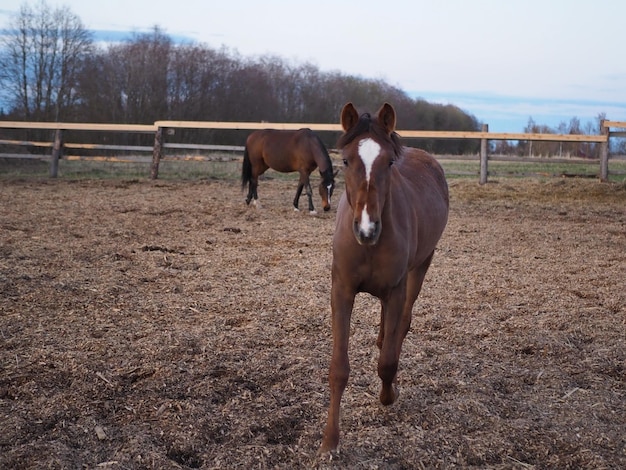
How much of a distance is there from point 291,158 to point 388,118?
891 centimetres

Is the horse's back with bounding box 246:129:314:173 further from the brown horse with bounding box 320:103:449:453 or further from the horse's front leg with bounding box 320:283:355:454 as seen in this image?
the horse's front leg with bounding box 320:283:355:454

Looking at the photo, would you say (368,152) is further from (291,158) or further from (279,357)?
(291,158)

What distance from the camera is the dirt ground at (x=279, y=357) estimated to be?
9.67 ft

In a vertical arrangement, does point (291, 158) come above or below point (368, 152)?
above

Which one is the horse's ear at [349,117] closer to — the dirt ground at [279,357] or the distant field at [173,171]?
the dirt ground at [279,357]

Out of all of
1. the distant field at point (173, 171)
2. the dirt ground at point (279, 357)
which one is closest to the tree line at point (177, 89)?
the distant field at point (173, 171)

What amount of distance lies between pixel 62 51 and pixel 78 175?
14.1m

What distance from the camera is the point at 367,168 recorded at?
2930mm

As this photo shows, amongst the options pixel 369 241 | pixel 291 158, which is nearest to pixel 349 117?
pixel 369 241

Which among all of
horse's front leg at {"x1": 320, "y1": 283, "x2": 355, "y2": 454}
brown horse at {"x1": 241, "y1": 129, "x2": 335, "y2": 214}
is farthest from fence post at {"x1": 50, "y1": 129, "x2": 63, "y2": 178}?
horse's front leg at {"x1": 320, "y1": 283, "x2": 355, "y2": 454}

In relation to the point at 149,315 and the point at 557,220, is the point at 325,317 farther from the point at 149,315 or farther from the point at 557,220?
the point at 557,220

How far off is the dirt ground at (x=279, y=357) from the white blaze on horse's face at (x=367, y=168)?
1.06 metres

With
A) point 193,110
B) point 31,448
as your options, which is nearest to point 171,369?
point 31,448

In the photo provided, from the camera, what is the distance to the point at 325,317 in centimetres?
503
